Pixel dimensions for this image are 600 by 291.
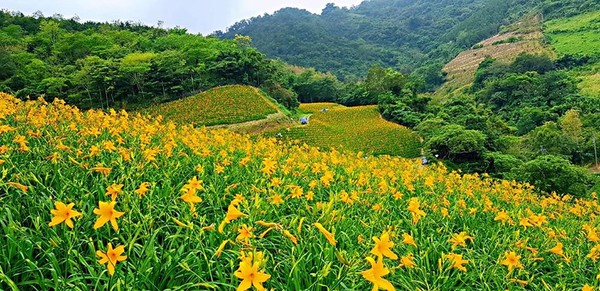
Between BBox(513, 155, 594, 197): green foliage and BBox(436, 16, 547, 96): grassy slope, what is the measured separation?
171ft

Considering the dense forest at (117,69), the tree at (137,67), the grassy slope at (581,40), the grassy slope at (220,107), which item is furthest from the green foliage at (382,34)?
the tree at (137,67)

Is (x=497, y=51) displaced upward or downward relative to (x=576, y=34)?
downward

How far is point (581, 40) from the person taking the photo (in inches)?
2463

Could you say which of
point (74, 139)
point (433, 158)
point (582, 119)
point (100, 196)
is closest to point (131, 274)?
point (100, 196)

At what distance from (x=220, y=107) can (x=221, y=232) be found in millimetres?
27732

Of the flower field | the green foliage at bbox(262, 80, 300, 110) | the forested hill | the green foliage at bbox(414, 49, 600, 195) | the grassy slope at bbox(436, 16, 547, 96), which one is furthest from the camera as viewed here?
the forested hill

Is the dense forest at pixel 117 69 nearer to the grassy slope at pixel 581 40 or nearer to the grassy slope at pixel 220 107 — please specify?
the grassy slope at pixel 220 107

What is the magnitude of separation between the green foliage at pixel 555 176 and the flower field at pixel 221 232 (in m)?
13.0

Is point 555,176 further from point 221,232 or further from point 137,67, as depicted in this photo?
point 137,67

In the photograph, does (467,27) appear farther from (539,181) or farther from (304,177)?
(304,177)

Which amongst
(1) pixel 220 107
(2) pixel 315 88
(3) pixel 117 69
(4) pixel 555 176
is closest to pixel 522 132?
(4) pixel 555 176

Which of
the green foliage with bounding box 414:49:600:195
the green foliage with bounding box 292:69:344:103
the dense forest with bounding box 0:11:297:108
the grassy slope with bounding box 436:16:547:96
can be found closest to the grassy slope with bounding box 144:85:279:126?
the dense forest with bounding box 0:11:297:108

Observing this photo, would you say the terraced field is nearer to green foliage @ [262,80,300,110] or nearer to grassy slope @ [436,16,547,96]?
grassy slope @ [436,16,547,96]

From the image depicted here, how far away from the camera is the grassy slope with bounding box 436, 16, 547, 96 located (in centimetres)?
6706
